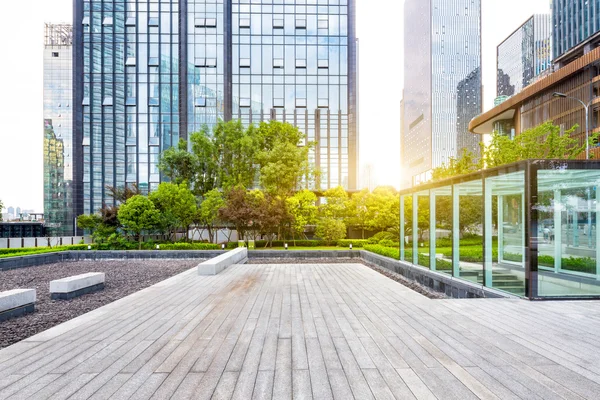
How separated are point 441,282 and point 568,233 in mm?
3485

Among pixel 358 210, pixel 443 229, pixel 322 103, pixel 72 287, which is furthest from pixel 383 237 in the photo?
pixel 72 287

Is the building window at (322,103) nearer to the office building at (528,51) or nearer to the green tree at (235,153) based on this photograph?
the green tree at (235,153)

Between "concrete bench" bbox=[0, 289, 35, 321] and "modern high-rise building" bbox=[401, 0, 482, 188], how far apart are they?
387 ft

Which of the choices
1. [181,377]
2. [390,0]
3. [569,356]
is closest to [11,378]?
[181,377]

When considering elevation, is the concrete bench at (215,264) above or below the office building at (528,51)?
below

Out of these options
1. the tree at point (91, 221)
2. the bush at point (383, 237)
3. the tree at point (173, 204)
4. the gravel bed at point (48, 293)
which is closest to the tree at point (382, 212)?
the bush at point (383, 237)

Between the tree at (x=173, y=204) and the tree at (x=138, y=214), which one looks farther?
the tree at (x=173, y=204)

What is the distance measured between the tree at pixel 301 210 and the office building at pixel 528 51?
10462 centimetres

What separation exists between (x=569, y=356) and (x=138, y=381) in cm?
488

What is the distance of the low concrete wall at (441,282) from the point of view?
25.0 feet

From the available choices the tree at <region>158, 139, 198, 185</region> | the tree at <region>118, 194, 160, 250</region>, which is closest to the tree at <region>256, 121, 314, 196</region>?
the tree at <region>158, 139, 198, 185</region>

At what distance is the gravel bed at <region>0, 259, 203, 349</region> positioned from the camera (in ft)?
20.5

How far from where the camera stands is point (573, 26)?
2279 inches

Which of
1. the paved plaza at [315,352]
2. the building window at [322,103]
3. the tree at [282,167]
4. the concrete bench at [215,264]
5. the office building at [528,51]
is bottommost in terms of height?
the concrete bench at [215,264]
